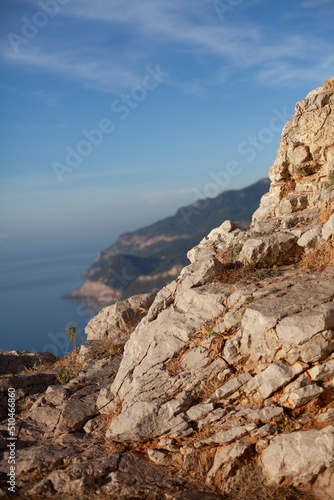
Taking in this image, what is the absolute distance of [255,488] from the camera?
219 inches

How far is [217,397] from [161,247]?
163 m

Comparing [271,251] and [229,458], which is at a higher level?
[271,251]

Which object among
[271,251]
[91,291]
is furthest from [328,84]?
[91,291]

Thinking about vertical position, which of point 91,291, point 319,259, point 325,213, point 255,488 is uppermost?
point 91,291

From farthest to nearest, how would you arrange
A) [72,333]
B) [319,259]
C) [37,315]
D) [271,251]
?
[37,315], [72,333], [271,251], [319,259]

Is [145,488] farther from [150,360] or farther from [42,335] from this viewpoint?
[42,335]

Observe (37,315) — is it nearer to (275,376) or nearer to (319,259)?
(319,259)

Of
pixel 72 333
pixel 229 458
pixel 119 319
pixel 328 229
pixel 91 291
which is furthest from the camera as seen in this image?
pixel 91 291

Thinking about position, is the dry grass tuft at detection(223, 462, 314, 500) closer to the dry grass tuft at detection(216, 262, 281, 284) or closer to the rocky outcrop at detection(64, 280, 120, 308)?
the dry grass tuft at detection(216, 262, 281, 284)

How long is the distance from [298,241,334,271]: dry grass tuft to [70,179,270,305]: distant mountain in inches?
3249

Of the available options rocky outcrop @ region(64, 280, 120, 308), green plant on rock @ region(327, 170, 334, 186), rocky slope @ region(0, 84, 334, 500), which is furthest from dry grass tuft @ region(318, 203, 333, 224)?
rocky outcrop @ region(64, 280, 120, 308)

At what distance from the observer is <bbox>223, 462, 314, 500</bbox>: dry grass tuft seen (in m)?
5.35

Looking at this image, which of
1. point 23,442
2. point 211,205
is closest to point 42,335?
point 23,442

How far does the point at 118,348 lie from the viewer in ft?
38.1
